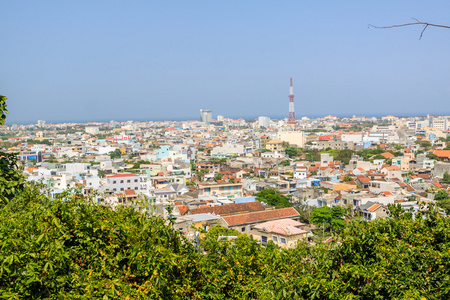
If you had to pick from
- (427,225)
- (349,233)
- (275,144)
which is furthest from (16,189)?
(275,144)

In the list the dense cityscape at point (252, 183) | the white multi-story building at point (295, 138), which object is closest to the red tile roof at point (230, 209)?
the dense cityscape at point (252, 183)

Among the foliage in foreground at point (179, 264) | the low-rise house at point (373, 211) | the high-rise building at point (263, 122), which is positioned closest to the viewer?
the foliage in foreground at point (179, 264)

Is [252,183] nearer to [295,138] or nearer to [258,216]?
[258,216]

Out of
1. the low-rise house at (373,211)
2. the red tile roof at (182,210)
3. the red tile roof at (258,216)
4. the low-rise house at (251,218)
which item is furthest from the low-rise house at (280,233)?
the red tile roof at (182,210)

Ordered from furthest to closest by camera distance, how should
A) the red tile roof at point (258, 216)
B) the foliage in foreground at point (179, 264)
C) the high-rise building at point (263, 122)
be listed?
the high-rise building at point (263, 122) < the red tile roof at point (258, 216) < the foliage in foreground at point (179, 264)

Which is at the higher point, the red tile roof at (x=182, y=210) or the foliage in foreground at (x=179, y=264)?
the foliage in foreground at (x=179, y=264)

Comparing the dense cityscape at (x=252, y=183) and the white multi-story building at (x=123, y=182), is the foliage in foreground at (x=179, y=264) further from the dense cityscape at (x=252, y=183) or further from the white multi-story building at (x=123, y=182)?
the white multi-story building at (x=123, y=182)

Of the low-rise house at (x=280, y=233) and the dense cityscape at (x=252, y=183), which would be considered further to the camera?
the dense cityscape at (x=252, y=183)

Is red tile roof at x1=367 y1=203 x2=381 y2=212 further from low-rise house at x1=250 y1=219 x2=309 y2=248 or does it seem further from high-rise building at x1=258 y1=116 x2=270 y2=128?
high-rise building at x1=258 y1=116 x2=270 y2=128
